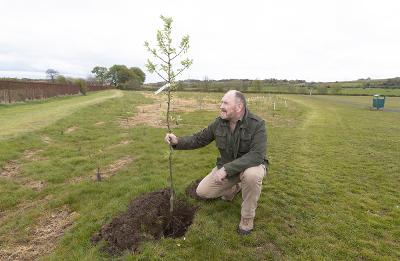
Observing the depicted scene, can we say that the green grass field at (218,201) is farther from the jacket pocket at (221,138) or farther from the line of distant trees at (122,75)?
the line of distant trees at (122,75)

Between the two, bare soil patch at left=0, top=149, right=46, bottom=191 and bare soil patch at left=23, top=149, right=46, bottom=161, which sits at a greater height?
bare soil patch at left=23, top=149, right=46, bottom=161

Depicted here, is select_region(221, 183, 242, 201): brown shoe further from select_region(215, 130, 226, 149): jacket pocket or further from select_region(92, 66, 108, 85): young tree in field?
select_region(92, 66, 108, 85): young tree in field

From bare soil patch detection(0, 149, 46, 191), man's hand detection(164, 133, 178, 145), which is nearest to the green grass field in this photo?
bare soil patch detection(0, 149, 46, 191)

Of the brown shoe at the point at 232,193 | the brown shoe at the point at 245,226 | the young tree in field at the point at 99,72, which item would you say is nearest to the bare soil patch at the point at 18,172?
the brown shoe at the point at 232,193

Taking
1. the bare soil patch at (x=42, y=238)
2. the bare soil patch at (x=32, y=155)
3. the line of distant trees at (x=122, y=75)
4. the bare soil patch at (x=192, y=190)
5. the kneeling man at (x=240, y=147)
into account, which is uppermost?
the line of distant trees at (x=122, y=75)

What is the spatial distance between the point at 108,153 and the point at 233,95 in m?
6.72

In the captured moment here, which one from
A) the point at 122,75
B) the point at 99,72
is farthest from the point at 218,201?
the point at 99,72

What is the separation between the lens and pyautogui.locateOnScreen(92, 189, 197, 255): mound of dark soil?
179 inches

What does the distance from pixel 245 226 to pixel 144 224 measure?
168 centimetres

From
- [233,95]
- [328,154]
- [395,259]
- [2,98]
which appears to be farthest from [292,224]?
[2,98]

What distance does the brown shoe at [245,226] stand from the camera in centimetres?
491

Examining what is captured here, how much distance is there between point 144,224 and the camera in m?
4.97

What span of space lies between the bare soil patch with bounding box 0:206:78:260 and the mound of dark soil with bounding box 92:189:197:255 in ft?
2.85

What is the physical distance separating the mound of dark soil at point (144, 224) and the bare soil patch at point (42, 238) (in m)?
0.87
